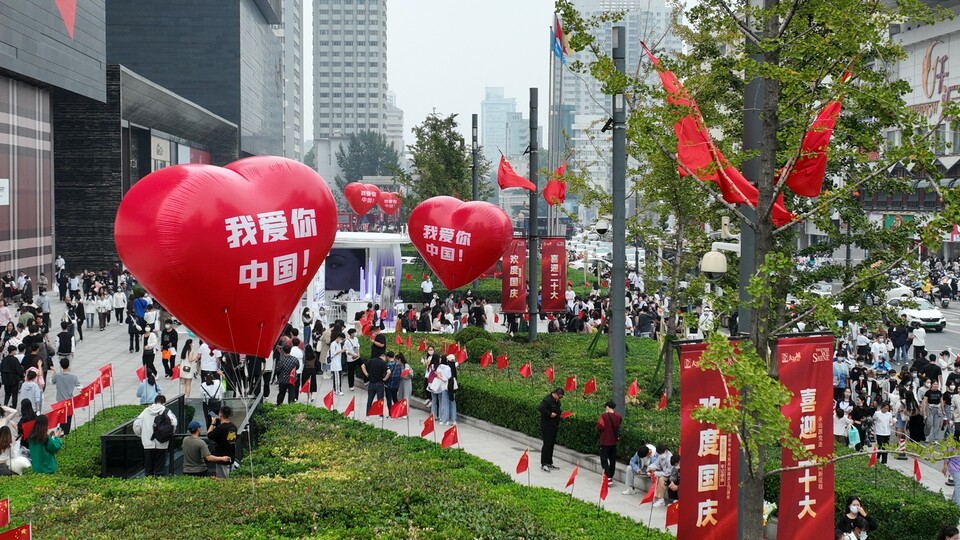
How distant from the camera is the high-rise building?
159625 millimetres

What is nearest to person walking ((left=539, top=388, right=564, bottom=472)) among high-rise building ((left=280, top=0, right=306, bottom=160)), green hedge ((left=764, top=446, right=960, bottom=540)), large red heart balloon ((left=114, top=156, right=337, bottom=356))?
green hedge ((left=764, top=446, right=960, bottom=540))

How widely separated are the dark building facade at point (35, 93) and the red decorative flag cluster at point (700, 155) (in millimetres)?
33450

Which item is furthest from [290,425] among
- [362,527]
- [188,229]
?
[362,527]

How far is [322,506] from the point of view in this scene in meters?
10.3

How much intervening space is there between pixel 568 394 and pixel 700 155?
1075cm

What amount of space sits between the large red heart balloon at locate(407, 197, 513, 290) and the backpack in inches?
449

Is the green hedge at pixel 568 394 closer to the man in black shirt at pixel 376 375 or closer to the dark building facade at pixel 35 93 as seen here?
the man in black shirt at pixel 376 375

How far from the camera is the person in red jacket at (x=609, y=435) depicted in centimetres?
1509

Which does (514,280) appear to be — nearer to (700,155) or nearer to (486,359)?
(486,359)

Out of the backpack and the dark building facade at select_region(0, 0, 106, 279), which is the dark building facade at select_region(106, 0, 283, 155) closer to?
the dark building facade at select_region(0, 0, 106, 279)

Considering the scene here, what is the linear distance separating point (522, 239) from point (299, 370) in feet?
26.7

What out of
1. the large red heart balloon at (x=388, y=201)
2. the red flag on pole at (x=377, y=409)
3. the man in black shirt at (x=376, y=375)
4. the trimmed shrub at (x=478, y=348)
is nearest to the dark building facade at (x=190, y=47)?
the large red heart balloon at (x=388, y=201)

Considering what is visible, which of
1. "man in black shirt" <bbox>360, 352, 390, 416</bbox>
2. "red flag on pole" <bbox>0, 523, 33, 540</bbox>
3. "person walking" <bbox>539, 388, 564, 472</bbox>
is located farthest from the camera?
"man in black shirt" <bbox>360, 352, 390, 416</bbox>

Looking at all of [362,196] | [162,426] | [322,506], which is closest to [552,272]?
[162,426]
